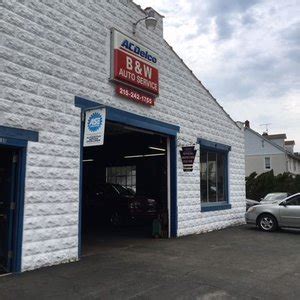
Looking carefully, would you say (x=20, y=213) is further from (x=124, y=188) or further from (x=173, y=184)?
(x=124, y=188)

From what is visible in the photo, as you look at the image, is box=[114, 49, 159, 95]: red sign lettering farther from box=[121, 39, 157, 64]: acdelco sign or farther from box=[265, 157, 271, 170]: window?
box=[265, 157, 271, 170]: window

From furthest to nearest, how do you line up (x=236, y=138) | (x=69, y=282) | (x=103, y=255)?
(x=236, y=138) < (x=103, y=255) < (x=69, y=282)

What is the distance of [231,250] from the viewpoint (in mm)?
11539

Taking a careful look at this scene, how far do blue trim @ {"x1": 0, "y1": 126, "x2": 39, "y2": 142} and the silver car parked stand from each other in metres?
10.3

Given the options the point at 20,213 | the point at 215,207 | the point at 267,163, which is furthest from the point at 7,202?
the point at 267,163

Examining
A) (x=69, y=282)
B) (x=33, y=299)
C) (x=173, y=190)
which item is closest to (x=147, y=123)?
(x=173, y=190)

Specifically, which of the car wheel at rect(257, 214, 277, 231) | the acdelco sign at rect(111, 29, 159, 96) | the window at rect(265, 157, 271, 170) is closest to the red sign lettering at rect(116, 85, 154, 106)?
the acdelco sign at rect(111, 29, 159, 96)

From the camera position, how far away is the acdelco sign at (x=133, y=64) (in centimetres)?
1140

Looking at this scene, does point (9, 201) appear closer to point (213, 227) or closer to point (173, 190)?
point (173, 190)

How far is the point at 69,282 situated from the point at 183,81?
9262 mm

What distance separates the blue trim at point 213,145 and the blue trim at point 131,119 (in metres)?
1.88

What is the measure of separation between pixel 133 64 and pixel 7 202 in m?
5.34

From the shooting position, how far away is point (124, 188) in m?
Result: 19.1

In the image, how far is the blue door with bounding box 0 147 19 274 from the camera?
853cm
